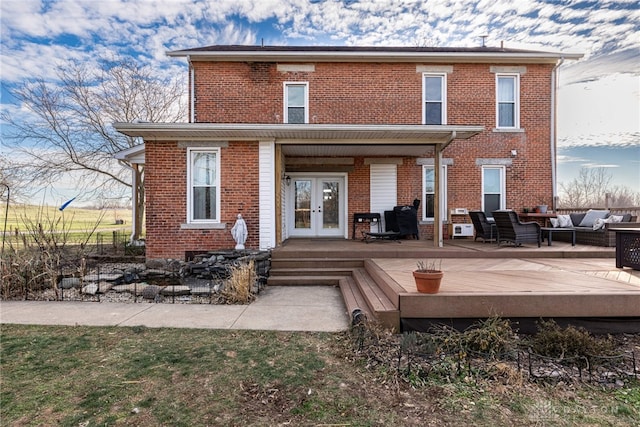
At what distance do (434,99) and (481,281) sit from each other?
7666 millimetres

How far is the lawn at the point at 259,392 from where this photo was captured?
2.43 meters

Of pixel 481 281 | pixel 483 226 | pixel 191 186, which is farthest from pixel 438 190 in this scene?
pixel 191 186

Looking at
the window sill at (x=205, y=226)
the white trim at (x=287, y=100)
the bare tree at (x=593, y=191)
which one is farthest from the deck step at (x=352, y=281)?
the bare tree at (x=593, y=191)

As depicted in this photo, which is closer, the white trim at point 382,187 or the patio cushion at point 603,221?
the patio cushion at point 603,221

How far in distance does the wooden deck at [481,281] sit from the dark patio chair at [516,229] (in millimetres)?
381

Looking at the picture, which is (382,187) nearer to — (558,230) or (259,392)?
→ (558,230)

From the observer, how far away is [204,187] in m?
8.38

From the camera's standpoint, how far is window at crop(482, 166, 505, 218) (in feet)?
34.9

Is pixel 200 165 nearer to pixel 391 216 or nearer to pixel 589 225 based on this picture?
pixel 391 216

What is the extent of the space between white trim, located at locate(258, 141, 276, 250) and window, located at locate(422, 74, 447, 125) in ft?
18.2

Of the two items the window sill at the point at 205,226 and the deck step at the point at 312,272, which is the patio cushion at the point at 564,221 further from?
the window sill at the point at 205,226

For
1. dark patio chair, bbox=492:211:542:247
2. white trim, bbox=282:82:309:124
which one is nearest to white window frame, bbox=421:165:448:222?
dark patio chair, bbox=492:211:542:247

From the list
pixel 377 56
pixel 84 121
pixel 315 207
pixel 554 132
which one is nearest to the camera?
pixel 377 56

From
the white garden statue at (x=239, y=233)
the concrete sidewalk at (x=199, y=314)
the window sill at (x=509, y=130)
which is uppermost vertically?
the window sill at (x=509, y=130)
